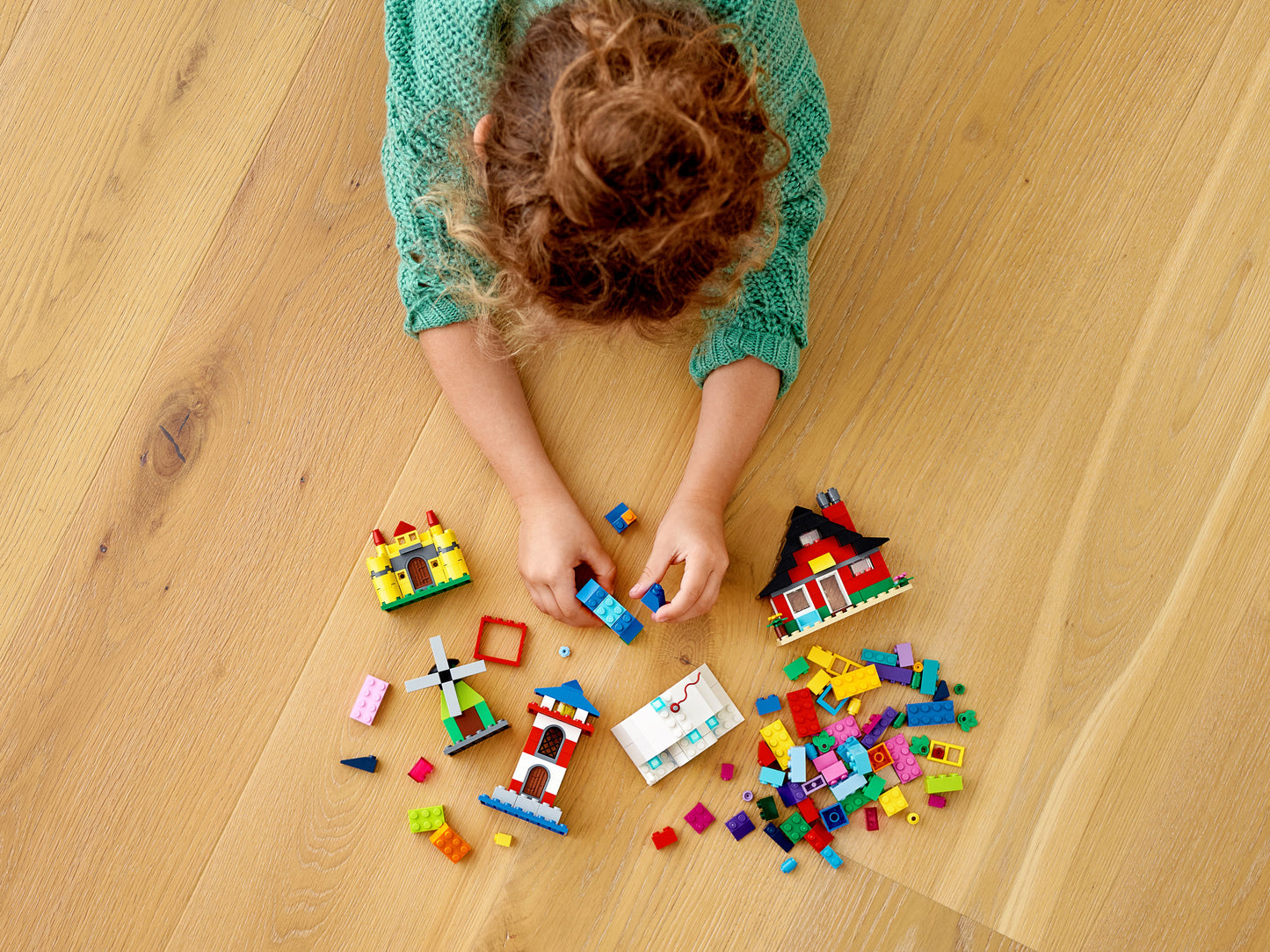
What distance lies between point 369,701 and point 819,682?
440 millimetres

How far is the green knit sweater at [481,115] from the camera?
0.67 meters

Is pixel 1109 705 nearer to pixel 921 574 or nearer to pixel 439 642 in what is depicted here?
pixel 921 574

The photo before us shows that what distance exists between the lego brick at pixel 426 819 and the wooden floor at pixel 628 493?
0.01 metres

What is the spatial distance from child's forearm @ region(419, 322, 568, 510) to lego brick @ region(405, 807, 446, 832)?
307 millimetres

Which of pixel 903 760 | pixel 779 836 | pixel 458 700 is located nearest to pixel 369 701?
pixel 458 700

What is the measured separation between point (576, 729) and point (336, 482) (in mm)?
347

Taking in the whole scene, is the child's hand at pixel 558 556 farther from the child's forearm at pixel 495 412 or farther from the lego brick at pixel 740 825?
the lego brick at pixel 740 825

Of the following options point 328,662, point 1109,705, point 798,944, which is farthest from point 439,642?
point 1109,705

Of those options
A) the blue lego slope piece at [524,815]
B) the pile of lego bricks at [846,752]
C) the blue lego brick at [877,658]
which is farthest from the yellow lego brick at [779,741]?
the blue lego slope piece at [524,815]

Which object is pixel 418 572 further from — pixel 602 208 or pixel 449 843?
pixel 602 208

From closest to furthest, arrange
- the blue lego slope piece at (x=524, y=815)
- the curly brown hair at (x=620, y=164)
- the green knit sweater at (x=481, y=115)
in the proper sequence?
the curly brown hair at (x=620, y=164)
the green knit sweater at (x=481, y=115)
the blue lego slope piece at (x=524, y=815)

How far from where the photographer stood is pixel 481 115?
687 millimetres

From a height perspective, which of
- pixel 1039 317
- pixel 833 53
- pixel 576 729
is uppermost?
pixel 833 53

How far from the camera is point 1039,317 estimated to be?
86 cm
